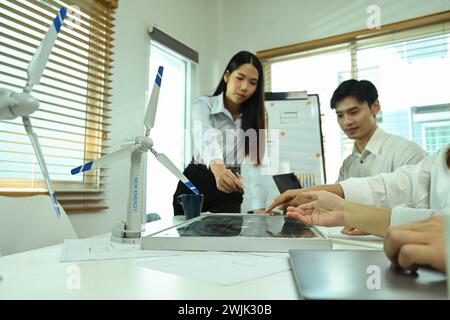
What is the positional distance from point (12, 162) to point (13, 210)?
0.62m

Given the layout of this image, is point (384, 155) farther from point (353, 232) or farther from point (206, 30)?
point (206, 30)

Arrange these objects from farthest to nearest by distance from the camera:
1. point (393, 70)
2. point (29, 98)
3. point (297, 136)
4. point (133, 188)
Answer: point (297, 136) < point (393, 70) < point (133, 188) < point (29, 98)

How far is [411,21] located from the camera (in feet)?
7.47

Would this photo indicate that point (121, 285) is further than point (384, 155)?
No

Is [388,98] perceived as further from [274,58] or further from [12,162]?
[12,162]

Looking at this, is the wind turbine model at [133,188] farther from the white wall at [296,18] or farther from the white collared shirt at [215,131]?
the white wall at [296,18]

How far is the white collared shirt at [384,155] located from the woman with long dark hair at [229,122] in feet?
1.92

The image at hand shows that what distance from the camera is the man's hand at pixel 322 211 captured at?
84cm

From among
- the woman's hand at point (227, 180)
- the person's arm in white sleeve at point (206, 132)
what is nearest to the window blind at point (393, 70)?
the person's arm in white sleeve at point (206, 132)

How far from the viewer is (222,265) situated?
0.48m

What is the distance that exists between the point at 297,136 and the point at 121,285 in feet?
7.32

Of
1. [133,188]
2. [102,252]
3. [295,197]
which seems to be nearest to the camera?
[102,252]

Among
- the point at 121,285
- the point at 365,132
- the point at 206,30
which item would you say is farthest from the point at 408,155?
the point at 206,30

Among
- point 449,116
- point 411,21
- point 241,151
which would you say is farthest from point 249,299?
point 411,21
